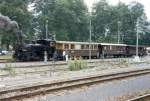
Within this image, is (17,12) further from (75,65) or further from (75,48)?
(75,65)

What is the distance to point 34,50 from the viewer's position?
50625mm

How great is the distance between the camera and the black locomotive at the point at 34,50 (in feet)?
160

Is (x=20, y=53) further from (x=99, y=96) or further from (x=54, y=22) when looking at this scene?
(x=54, y=22)

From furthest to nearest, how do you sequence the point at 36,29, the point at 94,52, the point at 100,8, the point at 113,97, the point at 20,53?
the point at 100,8 < the point at 36,29 < the point at 94,52 < the point at 20,53 < the point at 113,97

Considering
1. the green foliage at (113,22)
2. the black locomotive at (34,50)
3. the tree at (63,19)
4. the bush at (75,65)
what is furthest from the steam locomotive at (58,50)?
the green foliage at (113,22)

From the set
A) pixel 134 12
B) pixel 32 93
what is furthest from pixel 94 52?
pixel 134 12

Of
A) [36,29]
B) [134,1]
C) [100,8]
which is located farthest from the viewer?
[134,1]

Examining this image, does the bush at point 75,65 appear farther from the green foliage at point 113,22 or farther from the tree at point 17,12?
the green foliage at point 113,22

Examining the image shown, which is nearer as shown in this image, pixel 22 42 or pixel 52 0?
pixel 22 42

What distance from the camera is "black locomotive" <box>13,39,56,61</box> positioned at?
4884 cm

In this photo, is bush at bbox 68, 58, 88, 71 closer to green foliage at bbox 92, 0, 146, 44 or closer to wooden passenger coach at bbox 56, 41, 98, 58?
wooden passenger coach at bbox 56, 41, 98, 58

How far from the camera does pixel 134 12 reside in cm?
12231

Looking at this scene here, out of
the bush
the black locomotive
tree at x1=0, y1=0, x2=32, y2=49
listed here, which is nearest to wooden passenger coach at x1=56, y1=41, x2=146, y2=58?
the black locomotive

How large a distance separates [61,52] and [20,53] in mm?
6800
